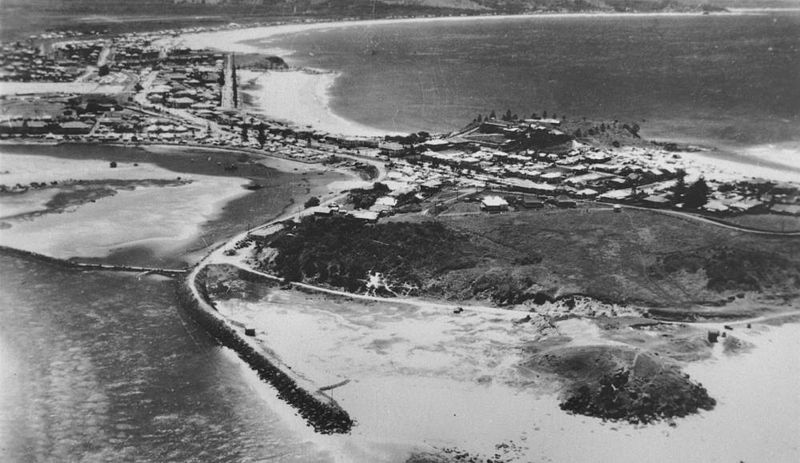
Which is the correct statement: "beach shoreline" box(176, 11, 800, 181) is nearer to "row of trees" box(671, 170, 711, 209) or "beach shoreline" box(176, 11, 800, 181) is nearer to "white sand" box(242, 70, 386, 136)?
"white sand" box(242, 70, 386, 136)

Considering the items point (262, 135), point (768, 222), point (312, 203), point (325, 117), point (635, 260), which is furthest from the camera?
point (325, 117)

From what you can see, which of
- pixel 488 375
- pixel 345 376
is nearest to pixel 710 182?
pixel 488 375

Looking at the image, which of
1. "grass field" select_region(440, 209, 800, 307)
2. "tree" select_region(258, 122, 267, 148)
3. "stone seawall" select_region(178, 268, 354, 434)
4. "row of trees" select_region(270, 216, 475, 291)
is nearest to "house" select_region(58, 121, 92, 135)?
"tree" select_region(258, 122, 267, 148)

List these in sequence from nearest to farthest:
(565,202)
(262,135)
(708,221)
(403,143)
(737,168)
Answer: (708,221) < (565,202) < (737,168) < (403,143) < (262,135)

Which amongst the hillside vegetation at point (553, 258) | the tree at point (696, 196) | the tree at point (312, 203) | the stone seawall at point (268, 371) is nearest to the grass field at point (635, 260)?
the hillside vegetation at point (553, 258)

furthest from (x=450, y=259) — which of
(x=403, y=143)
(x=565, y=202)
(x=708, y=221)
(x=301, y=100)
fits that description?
(x=301, y=100)

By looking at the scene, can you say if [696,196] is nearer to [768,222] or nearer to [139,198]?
[768,222]

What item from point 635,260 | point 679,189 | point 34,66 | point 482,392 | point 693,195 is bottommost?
point 482,392
